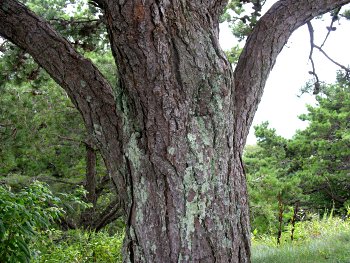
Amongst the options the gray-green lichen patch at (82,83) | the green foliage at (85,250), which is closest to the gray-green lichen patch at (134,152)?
the gray-green lichen patch at (82,83)

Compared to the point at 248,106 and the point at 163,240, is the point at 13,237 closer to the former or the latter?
the point at 163,240

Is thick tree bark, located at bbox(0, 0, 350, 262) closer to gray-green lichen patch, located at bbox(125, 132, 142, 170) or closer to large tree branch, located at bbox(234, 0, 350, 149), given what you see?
gray-green lichen patch, located at bbox(125, 132, 142, 170)

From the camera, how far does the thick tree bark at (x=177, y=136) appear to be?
2424 mm

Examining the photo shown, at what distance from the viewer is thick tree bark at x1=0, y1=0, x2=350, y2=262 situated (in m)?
2.42

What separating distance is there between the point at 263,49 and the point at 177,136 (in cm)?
106

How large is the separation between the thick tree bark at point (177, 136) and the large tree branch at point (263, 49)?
263mm

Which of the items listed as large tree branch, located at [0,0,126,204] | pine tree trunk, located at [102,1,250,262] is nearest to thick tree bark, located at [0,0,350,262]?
pine tree trunk, located at [102,1,250,262]

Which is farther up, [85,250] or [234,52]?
[234,52]

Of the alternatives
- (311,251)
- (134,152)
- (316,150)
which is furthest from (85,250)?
(316,150)

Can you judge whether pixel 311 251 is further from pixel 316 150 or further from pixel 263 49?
pixel 316 150

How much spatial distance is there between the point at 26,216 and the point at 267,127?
908cm

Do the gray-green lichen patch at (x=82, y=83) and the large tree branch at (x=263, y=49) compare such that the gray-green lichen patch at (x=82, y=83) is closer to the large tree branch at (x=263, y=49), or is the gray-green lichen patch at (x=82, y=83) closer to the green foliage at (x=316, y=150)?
the large tree branch at (x=263, y=49)

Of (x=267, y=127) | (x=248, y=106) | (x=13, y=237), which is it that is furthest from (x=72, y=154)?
(x=248, y=106)

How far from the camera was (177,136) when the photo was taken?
2.45 meters
